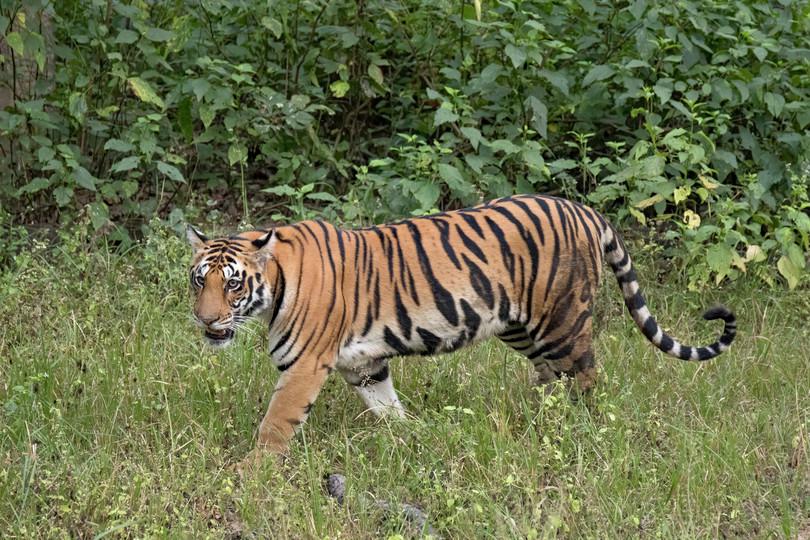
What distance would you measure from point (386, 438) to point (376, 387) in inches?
19.4

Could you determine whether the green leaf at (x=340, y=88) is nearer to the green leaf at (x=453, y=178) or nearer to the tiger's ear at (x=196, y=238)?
the green leaf at (x=453, y=178)

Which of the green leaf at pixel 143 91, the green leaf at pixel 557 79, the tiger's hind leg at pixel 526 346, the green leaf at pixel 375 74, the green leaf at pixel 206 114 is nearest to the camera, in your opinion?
the tiger's hind leg at pixel 526 346

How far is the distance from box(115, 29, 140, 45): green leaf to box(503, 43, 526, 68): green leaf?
86.7 inches

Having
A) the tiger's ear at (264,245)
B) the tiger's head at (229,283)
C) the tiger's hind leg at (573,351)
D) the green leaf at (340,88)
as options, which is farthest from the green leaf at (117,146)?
the tiger's hind leg at (573,351)

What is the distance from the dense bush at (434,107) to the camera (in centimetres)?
678

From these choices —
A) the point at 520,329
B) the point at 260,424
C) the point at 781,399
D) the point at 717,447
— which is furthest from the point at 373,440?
the point at 781,399

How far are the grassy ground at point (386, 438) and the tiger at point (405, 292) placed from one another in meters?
0.25

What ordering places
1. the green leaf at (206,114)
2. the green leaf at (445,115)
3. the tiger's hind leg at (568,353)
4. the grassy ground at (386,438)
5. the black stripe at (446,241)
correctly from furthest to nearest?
the green leaf at (206,114)
the green leaf at (445,115)
the tiger's hind leg at (568,353)
the black stripe at (446,241)
the grassy ground at (386,438)

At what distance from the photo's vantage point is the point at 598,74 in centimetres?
702

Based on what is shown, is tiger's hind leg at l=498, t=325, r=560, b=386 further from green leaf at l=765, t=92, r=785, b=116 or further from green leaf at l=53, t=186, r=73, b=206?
green leaf at l=53, t=186, r=73, b=206

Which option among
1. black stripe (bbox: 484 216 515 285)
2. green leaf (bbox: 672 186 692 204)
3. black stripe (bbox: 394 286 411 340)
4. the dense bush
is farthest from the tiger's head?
green leaf (bbox: 672 186 692 204)

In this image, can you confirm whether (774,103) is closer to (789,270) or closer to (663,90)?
(663,90)

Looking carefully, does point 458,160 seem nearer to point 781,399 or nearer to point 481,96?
point 481,96

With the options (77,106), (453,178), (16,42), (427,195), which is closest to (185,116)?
(77,106)
